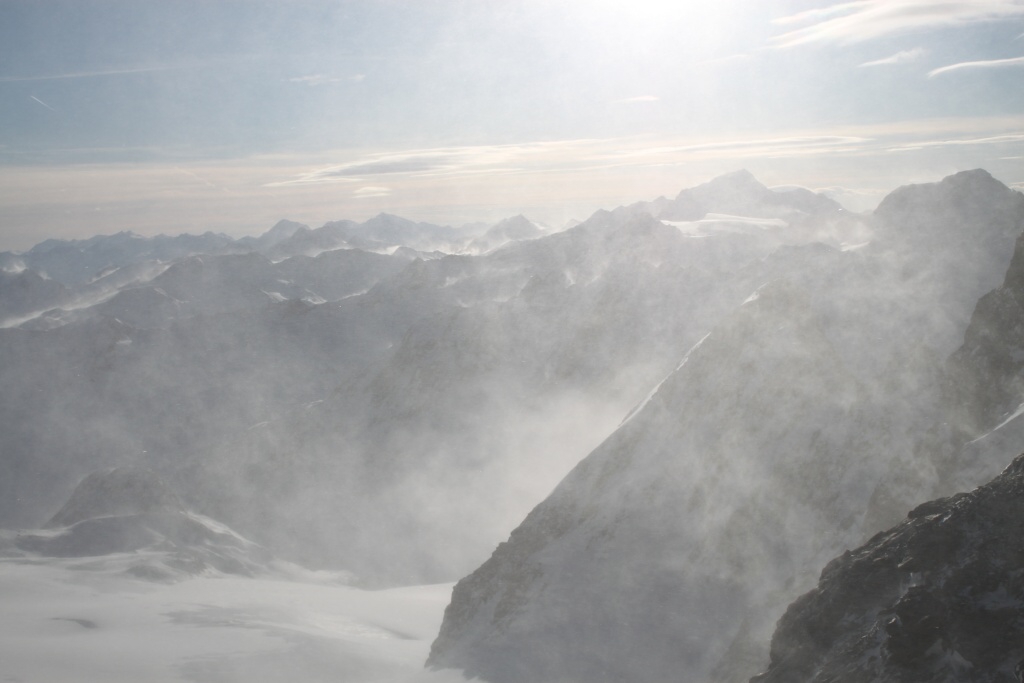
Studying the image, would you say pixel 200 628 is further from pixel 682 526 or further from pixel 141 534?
pixel 682 526

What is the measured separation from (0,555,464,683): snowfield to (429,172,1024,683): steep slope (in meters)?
7.39

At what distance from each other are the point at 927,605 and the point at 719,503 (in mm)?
28823

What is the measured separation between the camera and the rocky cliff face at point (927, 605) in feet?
68.0

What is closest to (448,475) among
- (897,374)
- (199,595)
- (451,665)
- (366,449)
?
(366,449)

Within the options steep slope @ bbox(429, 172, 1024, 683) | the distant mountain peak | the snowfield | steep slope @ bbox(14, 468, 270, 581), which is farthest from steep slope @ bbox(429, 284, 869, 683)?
the distant mountain peak

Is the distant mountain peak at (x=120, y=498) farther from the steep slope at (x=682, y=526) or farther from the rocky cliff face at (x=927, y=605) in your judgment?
the rocky cliff face at (x=927, y=605)

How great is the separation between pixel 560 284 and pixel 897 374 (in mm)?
129272

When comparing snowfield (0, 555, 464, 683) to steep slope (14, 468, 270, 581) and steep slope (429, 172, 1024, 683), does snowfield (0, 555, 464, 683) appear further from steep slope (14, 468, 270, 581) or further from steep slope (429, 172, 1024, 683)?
steep slope (429, 172, 1024, 683)

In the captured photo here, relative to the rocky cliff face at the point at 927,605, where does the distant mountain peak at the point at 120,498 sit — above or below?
below

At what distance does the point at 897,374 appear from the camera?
169 ft

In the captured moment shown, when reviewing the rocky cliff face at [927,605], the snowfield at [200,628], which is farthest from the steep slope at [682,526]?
the rocky cliff face at [927,605]

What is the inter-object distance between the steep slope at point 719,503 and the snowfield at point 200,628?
7392 mm

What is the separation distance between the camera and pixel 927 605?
21.7 metres

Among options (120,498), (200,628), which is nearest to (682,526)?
(200,628)
